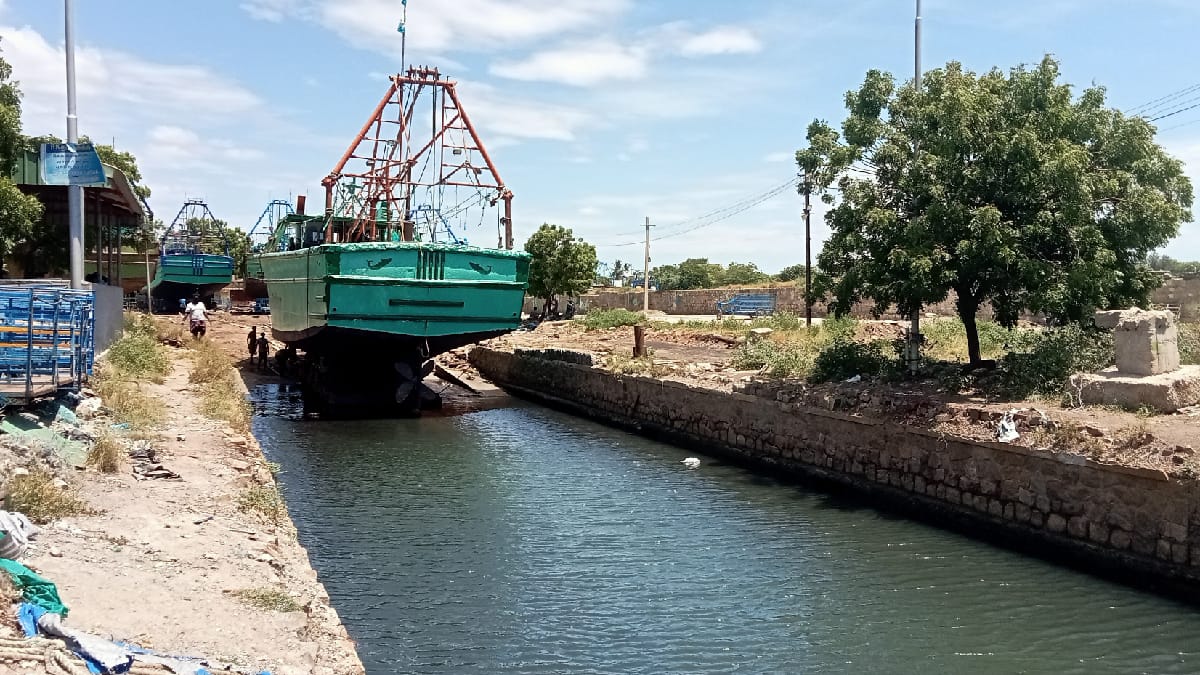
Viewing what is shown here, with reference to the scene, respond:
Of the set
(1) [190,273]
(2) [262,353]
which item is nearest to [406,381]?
(2) [262,353]

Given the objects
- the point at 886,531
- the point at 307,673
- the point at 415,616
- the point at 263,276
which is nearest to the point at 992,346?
the point at 886,531

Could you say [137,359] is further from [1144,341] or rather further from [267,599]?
[1144,341]

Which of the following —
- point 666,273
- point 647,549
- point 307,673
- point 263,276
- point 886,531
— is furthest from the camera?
point 666,273

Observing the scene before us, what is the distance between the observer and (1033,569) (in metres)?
10.4

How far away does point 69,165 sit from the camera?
47.5ft

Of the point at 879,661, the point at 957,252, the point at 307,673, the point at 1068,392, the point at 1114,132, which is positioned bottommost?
the point at 879,661

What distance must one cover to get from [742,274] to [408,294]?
54401 mm

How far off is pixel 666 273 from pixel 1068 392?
215ft

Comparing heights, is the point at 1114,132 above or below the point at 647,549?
above

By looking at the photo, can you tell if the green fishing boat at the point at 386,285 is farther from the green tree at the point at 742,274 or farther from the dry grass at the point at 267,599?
the green tree at the point at 742,274

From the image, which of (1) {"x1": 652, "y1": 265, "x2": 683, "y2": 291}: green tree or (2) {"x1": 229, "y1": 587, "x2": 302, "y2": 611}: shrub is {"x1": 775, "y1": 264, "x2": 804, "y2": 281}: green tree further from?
(2) {"x1": 229, "y1": 587, "x2": 302, "y2": 611}: shrub

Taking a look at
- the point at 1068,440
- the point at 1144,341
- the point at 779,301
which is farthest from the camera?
the point at 779,301

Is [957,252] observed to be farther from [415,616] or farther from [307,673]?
[307,673]

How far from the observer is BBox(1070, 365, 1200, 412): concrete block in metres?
10.7
